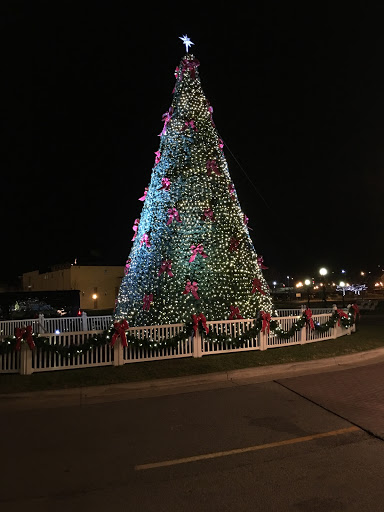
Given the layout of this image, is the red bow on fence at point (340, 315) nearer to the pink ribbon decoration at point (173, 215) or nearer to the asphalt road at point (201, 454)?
the pink ribbon decoration at point (173, 215)

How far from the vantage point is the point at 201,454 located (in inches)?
190

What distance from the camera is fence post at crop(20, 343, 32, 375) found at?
874cm

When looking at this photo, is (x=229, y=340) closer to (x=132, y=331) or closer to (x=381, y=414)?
(x=132, y=331)

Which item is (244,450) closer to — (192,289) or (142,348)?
(142,348)

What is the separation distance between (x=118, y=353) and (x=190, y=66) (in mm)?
9300

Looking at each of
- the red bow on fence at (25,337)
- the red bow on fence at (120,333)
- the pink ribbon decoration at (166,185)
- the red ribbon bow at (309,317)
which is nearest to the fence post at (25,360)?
the red bow on fence at (25,337)

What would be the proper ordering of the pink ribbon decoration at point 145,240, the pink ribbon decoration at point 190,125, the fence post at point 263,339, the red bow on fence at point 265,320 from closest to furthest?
1. the red bow on fence at point 265,320
2. the fence post at point 263,339
3. the pink ribbon decoration at point 145,240
4. the pink ribbon decoration at point 190,125

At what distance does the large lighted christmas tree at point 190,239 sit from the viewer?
38.8 ft

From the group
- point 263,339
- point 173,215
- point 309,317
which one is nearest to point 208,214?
point 173,215

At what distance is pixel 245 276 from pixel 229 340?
7.83 ft

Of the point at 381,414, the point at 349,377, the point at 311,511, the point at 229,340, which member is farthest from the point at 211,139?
the point at 311,511

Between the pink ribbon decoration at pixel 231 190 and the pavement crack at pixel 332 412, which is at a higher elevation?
the pink ribbon decoration at pixel 231 190

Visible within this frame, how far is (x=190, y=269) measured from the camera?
1194cm

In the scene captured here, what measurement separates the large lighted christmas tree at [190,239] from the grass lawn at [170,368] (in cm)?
169
